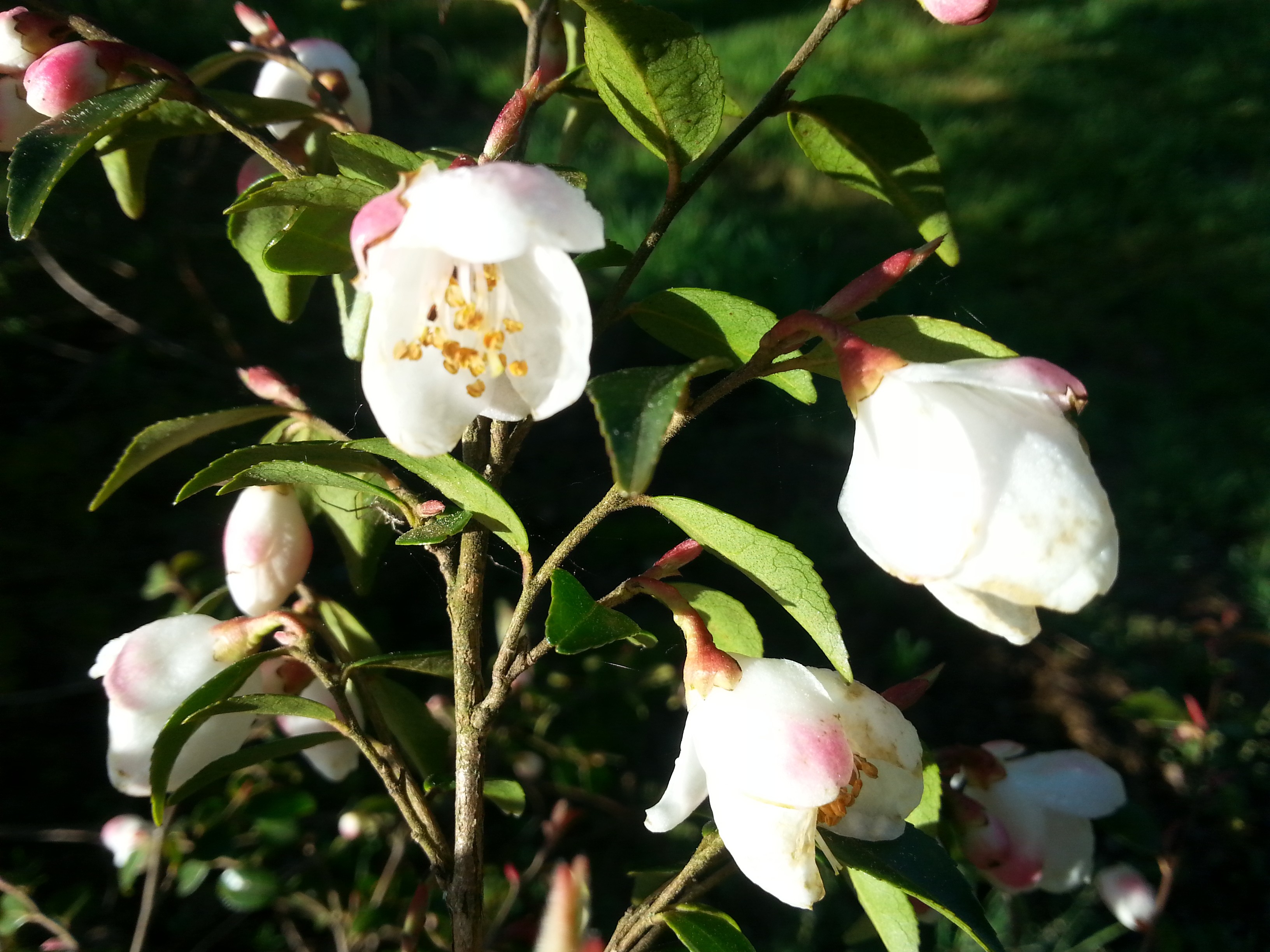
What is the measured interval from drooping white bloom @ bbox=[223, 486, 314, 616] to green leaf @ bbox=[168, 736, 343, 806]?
0.23 feet

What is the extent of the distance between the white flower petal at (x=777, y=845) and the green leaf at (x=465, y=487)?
0.44ft

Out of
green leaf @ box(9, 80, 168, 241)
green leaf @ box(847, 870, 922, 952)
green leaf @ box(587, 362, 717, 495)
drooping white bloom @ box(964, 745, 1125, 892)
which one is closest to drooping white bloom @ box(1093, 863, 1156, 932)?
drooping white bloom @ box(964, 745, 1125, 892)

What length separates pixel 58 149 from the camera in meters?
0.37

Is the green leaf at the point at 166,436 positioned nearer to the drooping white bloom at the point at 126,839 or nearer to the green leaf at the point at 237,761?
the green leaf at the point at 237,761

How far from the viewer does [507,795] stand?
0.56 metres

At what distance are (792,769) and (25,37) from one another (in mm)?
463

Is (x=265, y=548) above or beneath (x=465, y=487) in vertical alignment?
beneath

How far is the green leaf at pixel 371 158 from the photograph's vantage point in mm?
367

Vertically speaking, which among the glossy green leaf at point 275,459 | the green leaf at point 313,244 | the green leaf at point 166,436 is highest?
the green leaf at point 313,244

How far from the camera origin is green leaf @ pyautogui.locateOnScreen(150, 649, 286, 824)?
0.43 metres

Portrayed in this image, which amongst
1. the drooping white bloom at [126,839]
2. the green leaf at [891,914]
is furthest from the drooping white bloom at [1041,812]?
the drooping white bloom at [126,839]

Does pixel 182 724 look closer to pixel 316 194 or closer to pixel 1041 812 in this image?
pixel 316 194

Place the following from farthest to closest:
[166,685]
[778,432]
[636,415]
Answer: [778,432] < [166,685] < [636,415]

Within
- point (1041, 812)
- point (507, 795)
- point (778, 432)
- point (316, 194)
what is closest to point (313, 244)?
point (316, 194)
